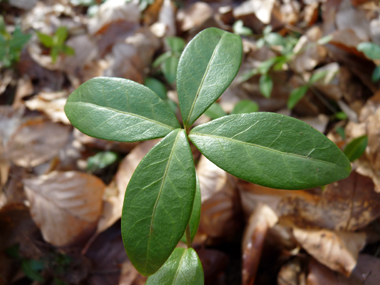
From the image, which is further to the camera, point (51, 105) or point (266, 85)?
point (51, 105)

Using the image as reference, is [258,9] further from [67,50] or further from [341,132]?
[67,50]

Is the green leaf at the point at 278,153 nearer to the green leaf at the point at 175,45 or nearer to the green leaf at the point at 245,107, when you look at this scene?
the green leaf at the point at 245,107

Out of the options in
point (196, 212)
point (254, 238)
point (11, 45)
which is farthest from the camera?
point (11, 45)

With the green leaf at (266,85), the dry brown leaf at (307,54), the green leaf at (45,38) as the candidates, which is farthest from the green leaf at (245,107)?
the green leaf at (45,38)

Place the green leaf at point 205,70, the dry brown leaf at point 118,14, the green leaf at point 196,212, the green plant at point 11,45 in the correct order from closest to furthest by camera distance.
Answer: the green leaf at point 205,70
the green leaf at point 196,212
the green plant at point 11,45
the dry brown leaf at point 118,14

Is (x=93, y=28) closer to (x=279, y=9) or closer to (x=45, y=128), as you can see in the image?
(x=45, y=128)

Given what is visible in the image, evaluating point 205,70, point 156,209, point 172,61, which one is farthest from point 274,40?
point 156,209
